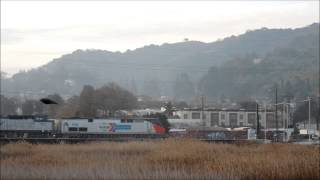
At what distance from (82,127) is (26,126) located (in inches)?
295

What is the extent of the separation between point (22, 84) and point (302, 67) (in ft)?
301

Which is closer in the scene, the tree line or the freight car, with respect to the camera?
the freight car

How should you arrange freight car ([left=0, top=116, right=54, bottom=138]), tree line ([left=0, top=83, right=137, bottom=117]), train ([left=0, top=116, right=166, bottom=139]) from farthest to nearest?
tree line ([left=0, top=83, right=137, bottom=117]) < train ([left=0, top=116, right=166, bottom=139]) < freight car ([left=0, top=116, right=54, bottom=138])

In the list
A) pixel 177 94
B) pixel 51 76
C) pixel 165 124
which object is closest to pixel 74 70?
pixel 51 76

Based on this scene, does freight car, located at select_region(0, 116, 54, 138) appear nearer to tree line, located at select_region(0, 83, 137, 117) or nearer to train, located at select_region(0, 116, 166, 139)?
train, located at select_region(0, 116, 166, 139)

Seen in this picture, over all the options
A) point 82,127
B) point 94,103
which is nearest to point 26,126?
point 82,127

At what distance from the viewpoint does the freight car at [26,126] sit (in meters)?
73.5

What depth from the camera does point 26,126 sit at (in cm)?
7544

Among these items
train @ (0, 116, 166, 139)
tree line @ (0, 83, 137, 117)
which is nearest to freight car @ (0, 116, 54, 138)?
train @ (0, 116, 166, 139)

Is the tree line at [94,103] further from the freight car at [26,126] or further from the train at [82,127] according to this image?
the train at [82,127]

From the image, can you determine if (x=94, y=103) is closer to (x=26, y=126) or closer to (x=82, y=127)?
(x=82, y=127)

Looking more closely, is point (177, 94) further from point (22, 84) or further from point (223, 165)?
point (223, 165)

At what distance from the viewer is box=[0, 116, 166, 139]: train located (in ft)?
243

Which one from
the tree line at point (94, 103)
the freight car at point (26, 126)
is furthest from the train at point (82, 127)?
the tree line at point (94, 103)
